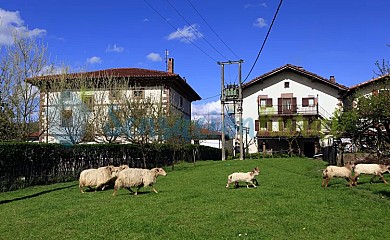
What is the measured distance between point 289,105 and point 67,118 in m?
33.9

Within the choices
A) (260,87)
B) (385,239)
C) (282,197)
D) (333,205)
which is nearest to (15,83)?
(282,197)

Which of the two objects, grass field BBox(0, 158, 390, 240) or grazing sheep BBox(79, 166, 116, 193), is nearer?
grass field BBox(0, 158, 390, 240)

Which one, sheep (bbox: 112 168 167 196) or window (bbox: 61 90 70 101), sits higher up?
window (bbox: 61 90 70 101)

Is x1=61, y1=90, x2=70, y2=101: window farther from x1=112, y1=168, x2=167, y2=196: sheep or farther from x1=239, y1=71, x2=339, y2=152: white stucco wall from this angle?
x1=239, y1=71, x2=339, y2=152: white stucco wall

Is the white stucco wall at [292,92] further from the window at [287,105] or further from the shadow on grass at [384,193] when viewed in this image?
the shadow on grass at [384,193]

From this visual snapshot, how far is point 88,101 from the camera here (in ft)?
104

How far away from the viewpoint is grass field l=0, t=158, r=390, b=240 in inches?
306

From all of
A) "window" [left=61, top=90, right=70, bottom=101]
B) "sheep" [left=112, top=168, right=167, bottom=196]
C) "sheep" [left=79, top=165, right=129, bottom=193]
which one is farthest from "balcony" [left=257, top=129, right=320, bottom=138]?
"sheep" [left=112, top=168, right=167, bottom=196]

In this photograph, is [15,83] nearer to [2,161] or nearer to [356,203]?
[2,161]

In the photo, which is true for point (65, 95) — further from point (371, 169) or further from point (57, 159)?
point (371, 169)

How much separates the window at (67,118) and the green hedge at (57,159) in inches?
227

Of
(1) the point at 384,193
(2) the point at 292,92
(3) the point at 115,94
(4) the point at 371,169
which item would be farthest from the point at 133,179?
(2) the point at 292,92

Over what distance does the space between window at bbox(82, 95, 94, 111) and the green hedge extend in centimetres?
608

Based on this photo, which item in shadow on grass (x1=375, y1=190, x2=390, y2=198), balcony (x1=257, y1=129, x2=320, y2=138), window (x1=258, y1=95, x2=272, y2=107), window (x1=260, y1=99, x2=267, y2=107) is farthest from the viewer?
window (x1=260, y1=99, x2=267, y2=107)
